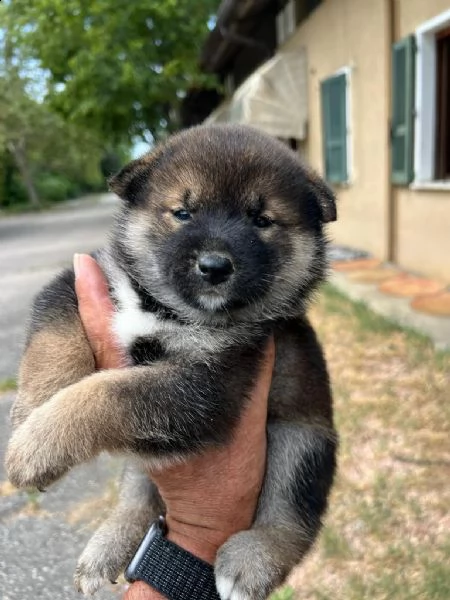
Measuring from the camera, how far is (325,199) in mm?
2219

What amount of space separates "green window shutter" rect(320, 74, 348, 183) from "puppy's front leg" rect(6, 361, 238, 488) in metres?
8.47

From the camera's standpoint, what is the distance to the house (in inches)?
280

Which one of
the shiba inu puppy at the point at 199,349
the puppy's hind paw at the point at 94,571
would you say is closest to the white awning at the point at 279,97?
the shiba inu puppy at the point at 199,349

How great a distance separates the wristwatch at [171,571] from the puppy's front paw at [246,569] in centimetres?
5

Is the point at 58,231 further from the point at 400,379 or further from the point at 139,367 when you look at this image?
the point at 139,367

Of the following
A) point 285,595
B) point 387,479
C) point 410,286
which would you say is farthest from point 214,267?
point 410,286

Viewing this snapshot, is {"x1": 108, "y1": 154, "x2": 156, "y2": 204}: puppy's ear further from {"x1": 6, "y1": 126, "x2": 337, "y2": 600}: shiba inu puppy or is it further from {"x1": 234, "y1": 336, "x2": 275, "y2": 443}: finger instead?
{"x1": 234, "y1": 336, "x2": 275, "y2": 443}: finger

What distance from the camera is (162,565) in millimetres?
1923

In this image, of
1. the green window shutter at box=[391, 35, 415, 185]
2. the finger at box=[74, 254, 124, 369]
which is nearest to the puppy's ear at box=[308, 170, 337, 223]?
the finger at box=[74, 254, 124, 369]

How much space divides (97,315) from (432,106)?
6.27m

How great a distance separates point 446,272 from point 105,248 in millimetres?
5617

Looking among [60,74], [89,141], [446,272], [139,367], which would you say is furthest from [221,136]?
[89,141]

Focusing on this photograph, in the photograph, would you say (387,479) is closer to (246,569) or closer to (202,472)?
(246,569)

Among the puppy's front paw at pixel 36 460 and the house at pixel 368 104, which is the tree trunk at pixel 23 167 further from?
the puppy's front paw at pixel 36 460
